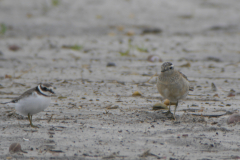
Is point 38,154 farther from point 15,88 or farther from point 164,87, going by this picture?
point 15,88

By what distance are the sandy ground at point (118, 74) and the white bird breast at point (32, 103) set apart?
22 centimetres

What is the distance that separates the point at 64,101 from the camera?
5773 millimetres

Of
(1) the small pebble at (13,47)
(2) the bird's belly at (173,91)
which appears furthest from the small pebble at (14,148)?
(1) the small pebble at (13,47)

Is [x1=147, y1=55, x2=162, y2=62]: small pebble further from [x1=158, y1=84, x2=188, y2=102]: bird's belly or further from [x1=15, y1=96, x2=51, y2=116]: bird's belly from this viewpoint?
[x1=15, y1=96, x2=51, y2=116]: bird's belly

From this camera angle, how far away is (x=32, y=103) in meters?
4.52

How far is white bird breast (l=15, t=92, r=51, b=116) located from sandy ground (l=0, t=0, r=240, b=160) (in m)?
0.22

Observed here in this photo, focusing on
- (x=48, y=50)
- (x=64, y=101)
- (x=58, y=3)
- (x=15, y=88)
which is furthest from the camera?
(x=58, y=3)

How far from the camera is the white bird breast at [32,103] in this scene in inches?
178

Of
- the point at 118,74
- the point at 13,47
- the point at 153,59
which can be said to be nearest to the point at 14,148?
the point at 118,74

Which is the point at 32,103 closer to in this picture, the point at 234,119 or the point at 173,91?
the point at 173,91

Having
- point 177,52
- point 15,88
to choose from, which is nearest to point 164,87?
point 15,88

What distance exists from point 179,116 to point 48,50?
19.3 ft

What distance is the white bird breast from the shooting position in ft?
14.8

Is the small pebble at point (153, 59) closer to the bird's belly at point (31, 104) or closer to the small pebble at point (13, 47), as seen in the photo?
the small pebble at point (13, 47)
